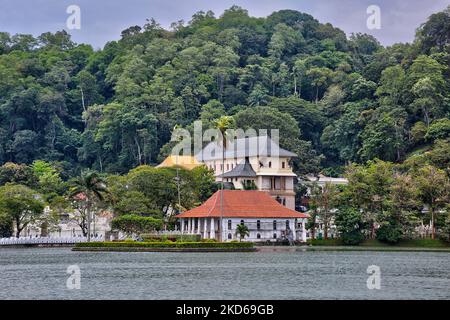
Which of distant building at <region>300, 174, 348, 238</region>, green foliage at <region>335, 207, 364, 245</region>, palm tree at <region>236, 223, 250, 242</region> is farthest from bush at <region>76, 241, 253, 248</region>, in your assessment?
distant building at <region>300, 174, 348, 238</region>

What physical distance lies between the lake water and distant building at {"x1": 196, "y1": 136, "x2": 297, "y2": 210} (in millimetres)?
29328

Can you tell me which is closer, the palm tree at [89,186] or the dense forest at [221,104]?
the palm tree at [89,186]

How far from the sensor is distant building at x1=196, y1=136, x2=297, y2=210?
102 meters

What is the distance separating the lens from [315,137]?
136000 mm

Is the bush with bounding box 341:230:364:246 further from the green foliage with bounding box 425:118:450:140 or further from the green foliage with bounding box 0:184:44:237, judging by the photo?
the green foliage with bounding box 425:118:450:140

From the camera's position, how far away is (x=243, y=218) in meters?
84.8

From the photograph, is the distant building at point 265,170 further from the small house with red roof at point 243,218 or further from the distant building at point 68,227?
the distant building at point 68,227

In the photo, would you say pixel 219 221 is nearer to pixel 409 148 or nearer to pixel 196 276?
pixel 196 276

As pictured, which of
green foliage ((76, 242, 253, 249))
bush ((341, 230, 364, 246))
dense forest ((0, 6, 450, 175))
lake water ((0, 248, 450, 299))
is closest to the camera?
lake water ((0, 248, 450, 299))

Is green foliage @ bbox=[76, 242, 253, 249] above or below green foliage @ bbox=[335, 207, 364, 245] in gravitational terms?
below

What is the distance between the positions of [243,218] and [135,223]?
954 cm

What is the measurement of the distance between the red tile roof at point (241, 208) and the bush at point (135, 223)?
4.13 m

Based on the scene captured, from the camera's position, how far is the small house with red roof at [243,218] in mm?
84188

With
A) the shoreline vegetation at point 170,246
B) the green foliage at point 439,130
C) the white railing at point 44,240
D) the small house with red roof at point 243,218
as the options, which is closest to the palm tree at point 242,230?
the small house with red roof at point 243,218
